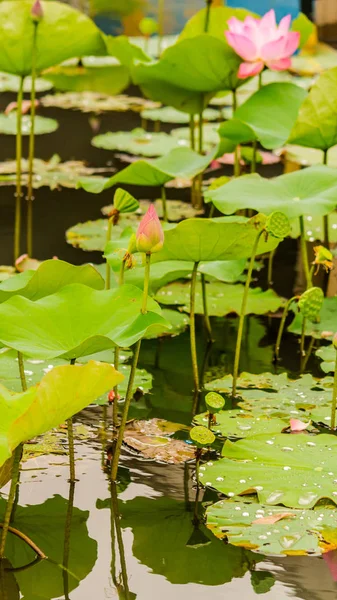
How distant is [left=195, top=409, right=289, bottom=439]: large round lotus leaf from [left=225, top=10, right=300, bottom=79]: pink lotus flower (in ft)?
3.85

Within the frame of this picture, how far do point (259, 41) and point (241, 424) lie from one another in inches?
49.6

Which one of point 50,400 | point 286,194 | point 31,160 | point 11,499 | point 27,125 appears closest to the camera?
point 50,400

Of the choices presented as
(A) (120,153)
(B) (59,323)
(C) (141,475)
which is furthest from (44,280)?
(A) (120,153)

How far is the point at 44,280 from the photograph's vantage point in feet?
5.09

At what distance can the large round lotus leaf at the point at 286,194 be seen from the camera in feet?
5.93

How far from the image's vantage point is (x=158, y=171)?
2232 millimetres

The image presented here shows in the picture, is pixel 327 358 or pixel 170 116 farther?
pixel 170 116

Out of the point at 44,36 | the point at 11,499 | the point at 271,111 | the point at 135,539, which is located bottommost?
the point at 135,539

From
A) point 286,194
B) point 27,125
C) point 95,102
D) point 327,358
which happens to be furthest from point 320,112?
point 95,102

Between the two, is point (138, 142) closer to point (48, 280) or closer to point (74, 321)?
point (48, 280)

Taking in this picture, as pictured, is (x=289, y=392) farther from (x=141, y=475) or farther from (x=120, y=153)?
(x=120, y=153)

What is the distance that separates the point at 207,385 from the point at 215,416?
0.59ft

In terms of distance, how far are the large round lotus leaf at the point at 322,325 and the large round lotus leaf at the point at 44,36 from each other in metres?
1.20

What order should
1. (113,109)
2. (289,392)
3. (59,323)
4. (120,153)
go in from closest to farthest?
(59,323)
(289,392)
(120,153)
(113,109)
